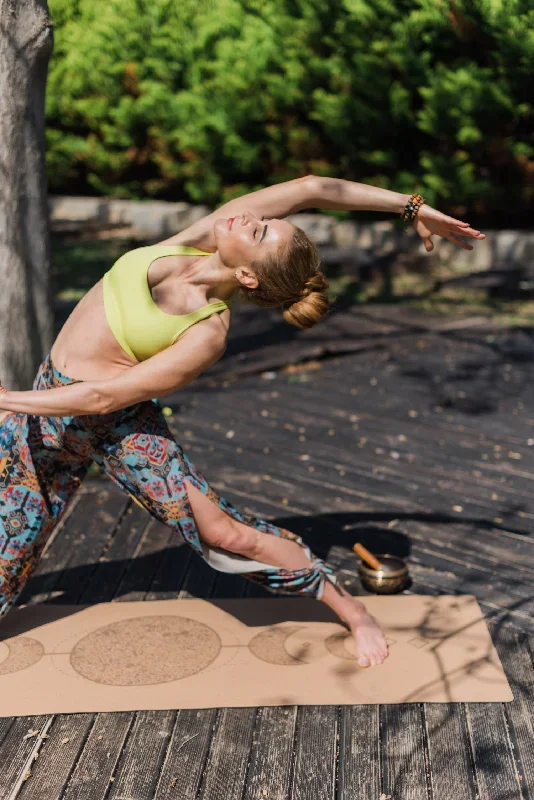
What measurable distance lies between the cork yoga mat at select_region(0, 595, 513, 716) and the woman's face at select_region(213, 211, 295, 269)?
1496mm

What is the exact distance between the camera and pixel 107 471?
368cm

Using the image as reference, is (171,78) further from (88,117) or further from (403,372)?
(403,372)

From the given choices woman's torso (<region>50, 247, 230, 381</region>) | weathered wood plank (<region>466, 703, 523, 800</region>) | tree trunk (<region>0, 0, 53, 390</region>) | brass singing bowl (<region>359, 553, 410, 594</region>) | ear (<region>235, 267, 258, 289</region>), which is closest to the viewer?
weathered wood plank (<region>466, 703, 523, 800</region>)

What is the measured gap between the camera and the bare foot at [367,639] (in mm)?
3732

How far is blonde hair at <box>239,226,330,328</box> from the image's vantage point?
10.6 feet

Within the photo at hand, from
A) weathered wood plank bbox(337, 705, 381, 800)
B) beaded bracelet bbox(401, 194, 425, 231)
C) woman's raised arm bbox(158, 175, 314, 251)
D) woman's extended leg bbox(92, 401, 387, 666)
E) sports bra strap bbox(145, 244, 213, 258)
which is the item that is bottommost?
weathered wood plank bbox(337, 705, 381, 800)

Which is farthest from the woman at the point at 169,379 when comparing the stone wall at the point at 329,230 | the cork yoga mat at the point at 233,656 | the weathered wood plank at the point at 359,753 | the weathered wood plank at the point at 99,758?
the stone wall at the point at 329,230

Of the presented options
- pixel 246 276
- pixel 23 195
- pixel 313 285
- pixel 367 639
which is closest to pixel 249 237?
pixel 246 276

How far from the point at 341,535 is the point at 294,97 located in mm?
7844

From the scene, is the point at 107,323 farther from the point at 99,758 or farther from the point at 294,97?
the point at 294,97

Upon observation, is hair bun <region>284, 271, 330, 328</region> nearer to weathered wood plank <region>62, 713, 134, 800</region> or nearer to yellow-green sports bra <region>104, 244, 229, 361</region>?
yellow-green sports bra <region>104, 244, 229, 361</region>

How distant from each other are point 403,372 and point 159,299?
4.15 meters

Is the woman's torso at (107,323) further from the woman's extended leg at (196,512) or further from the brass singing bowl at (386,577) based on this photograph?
the brass singing bowl at (386,577)

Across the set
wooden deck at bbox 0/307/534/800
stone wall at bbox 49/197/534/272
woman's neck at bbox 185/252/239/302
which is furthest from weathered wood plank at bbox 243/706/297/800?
stone wall at bbox 49/197/534/272
